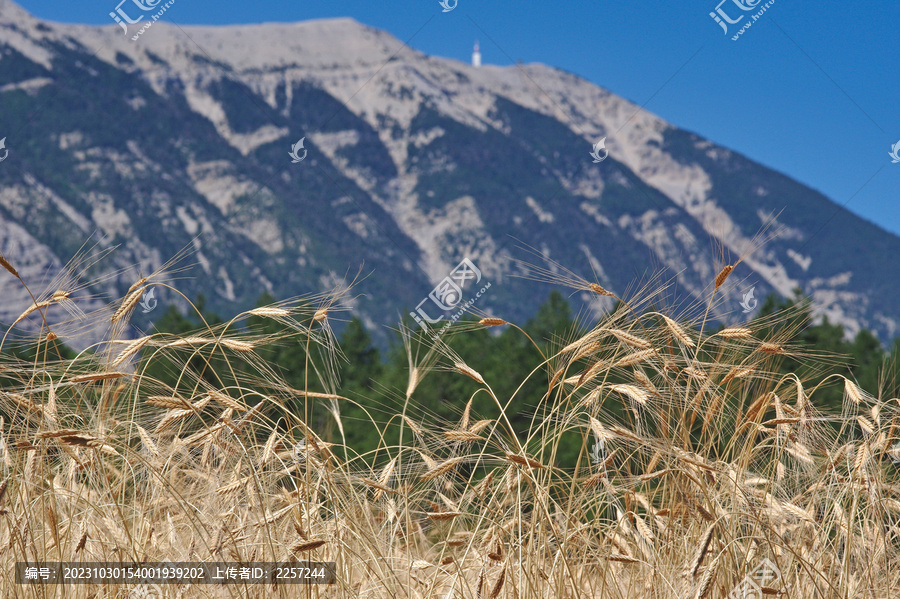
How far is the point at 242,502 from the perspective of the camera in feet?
11.7

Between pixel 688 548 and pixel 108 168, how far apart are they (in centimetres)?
21963

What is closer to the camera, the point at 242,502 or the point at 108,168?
the point at 242,502

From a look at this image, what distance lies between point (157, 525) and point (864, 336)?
93.4 feet

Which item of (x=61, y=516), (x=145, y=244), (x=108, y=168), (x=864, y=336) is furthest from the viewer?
(x=108, y=168)

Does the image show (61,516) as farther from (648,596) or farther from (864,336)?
(864,336)

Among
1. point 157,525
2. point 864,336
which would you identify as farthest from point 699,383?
point 864,336

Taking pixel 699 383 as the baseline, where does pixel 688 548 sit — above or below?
below

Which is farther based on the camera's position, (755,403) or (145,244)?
(145,244)

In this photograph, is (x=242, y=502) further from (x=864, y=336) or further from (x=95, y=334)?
(x=864, y=336)

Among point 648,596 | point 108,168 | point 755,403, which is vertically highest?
point 108,168

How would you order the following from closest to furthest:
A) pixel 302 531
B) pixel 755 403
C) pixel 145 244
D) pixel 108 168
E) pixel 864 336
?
pixel 302 531
pixel 755 403
pixel 864 336
pixel 145 244
pixel 108 168

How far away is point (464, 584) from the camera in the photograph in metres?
3.05

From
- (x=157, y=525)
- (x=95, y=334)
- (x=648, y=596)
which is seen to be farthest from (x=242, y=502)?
(x=648, y=596)

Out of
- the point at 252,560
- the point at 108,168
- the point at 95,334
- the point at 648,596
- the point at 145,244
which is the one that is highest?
the point at 108,168
